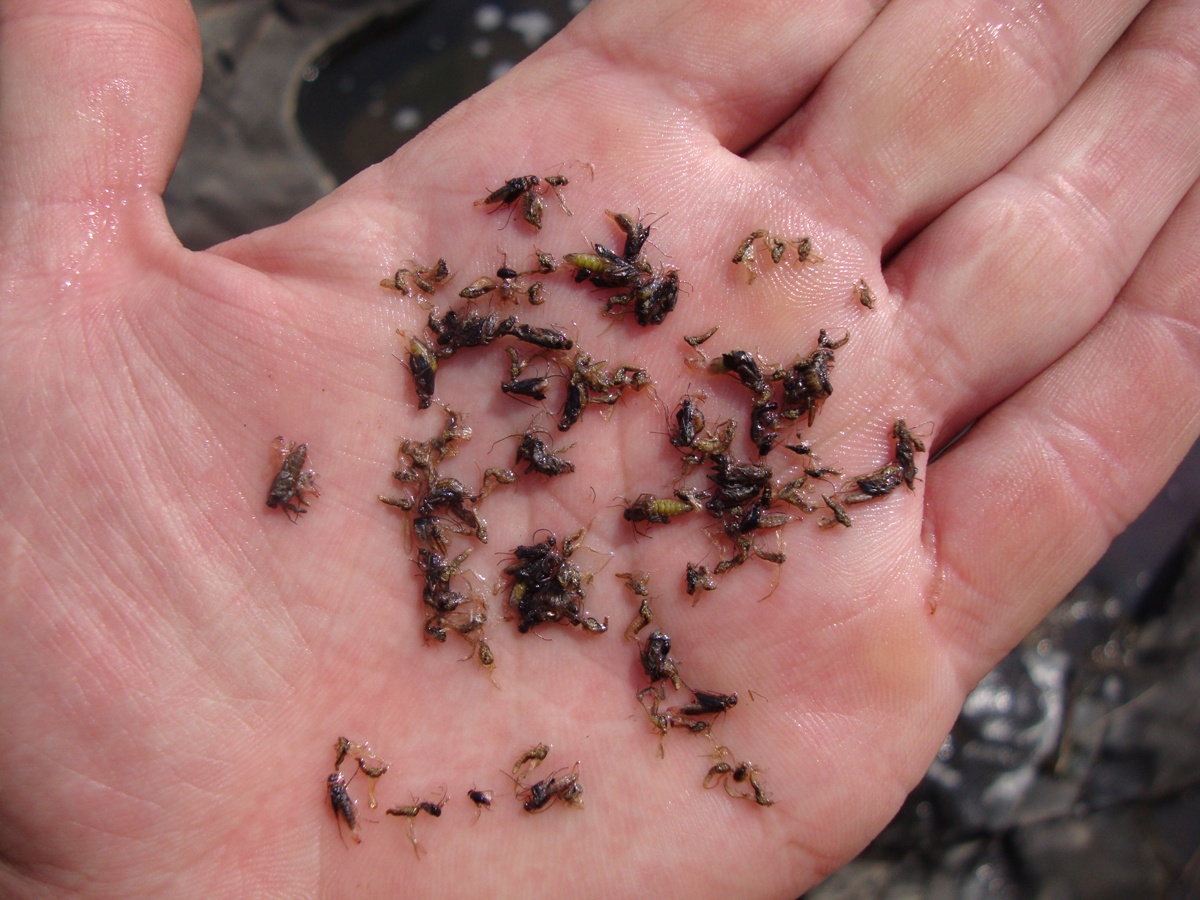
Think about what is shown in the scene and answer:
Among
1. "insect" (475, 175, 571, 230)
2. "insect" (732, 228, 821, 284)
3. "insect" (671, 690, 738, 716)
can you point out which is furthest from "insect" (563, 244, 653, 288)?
"insect" (671, 690, 738, 716)

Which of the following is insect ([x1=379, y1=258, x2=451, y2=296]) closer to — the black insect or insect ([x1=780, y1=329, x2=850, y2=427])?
insect ([x1=780, y1=329, x2=850, y2=427])

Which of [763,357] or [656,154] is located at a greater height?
[656,154]

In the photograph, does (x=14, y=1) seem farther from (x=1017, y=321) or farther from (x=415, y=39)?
(x=1017, y=321)

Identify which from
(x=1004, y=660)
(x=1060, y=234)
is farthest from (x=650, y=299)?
(x=1004, y=660)

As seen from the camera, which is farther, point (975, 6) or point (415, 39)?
point (415, 39)

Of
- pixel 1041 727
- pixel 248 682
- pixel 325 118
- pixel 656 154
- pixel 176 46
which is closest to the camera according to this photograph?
pixel 248 682

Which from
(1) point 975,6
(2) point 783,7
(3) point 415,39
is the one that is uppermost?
(1) point 975,6

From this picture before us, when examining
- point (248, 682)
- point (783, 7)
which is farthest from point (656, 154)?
point (248, 682)

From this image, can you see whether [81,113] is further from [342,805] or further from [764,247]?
[342,805]
